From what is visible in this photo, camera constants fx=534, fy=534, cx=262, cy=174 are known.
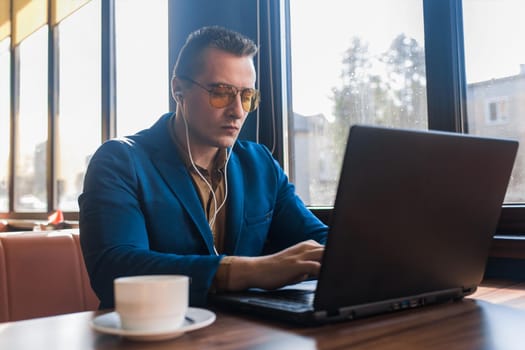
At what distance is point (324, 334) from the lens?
74 centimetres

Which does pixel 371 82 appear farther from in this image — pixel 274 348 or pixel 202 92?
pixel 274 348

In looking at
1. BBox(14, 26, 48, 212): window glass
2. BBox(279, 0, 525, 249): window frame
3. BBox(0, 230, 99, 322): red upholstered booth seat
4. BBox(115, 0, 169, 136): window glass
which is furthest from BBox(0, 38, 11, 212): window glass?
BBox(279, 0, 525, 249): window frame

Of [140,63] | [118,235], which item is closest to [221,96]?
[118,235]

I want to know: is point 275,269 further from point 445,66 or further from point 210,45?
point 445,66

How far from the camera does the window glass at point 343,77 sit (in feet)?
6.13

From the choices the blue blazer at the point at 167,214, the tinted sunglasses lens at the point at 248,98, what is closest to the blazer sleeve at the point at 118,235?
the blue blazer at the point at 167,214

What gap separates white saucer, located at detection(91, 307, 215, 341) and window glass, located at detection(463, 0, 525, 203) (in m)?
1.17

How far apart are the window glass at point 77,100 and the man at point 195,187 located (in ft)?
7.86

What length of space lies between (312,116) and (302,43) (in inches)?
13.1

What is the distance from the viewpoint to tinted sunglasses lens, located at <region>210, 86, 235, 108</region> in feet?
4.75

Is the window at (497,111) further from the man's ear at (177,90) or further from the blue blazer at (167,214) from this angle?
the man's ear at (177,90)

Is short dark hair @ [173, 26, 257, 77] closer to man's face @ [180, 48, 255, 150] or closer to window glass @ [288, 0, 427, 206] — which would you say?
man's face @ [180, 48, 255, 150]

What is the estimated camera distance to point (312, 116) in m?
2.27

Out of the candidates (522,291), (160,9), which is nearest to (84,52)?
(160,9)
